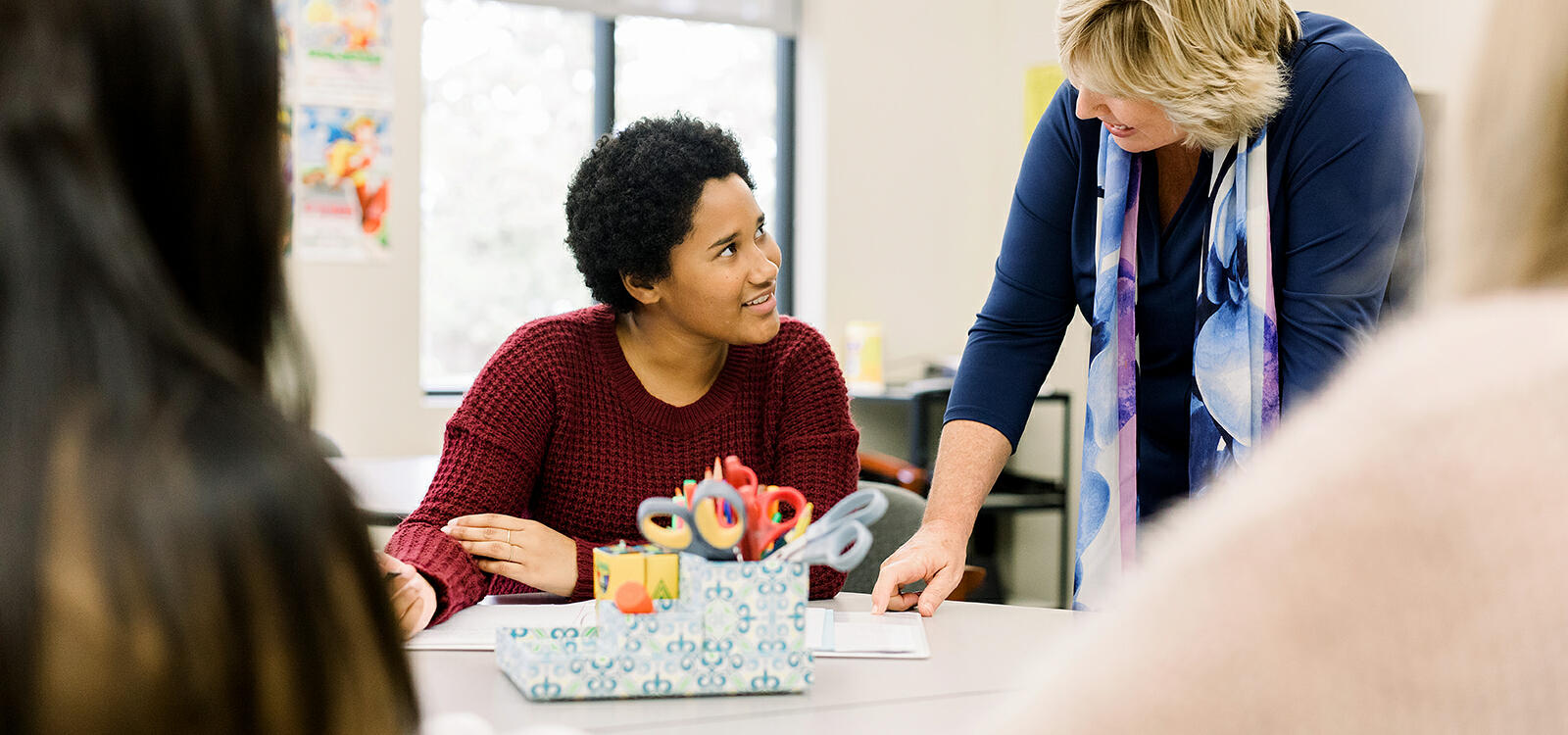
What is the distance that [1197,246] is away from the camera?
1.58m

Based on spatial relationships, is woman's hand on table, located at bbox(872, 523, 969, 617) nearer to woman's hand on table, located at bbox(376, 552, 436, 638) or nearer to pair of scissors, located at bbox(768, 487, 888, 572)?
pair of scissors, located at bbox(768, 487, 888, 572)

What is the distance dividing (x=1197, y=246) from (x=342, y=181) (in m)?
2.72

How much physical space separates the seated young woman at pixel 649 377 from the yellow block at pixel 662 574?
39 centimetres

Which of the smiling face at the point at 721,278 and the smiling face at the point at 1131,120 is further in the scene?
the smiling face at the point at 721,278

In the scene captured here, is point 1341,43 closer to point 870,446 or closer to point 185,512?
point 185,512

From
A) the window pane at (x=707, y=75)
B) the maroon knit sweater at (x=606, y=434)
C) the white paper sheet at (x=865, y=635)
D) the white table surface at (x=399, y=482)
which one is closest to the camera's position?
the white paper sheet at (x=865, y=635)

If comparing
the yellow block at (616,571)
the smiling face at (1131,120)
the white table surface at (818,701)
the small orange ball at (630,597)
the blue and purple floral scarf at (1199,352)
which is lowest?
the white table surface at (818,701)

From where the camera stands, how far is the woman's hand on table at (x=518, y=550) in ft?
4.83

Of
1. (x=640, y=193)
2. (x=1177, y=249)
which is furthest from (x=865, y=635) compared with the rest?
(x=640, y=193)

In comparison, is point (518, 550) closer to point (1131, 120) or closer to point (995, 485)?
point (1131, 120)

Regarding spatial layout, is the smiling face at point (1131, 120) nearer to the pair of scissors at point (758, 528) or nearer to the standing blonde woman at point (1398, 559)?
the pair of scissors at point (758, 528)

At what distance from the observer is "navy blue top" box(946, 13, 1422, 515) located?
4.74ft

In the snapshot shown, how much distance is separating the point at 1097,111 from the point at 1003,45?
313cm

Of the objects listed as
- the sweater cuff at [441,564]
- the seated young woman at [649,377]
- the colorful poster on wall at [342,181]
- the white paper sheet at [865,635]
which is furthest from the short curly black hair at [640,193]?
the colorful poster on wall at [342,181]
